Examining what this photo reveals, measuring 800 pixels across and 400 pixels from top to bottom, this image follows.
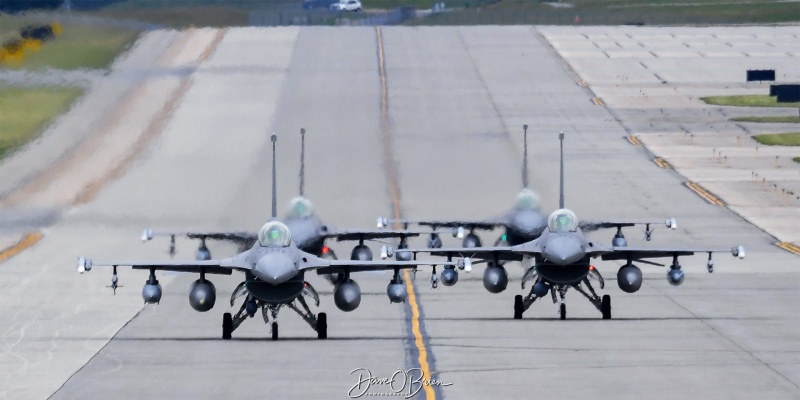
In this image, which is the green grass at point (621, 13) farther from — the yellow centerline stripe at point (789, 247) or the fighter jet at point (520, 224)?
the fighter jet at point (520, 224)

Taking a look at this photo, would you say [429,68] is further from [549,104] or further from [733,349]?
[733,349]

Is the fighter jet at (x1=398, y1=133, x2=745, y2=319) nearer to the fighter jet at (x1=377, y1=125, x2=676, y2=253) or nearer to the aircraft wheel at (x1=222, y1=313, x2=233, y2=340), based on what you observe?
the fighter jet at (x1=377, y1=125, x2=676, y2=253)

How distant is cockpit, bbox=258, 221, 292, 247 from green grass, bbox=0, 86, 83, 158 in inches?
1453

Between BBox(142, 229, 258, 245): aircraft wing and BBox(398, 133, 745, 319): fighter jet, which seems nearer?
BBox(398, 133, 745, 319): fighter jet

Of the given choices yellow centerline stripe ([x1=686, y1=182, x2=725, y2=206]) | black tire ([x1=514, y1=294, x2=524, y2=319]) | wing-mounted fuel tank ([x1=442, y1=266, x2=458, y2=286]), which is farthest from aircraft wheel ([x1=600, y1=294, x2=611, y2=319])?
yellow centerline stripe ([x1=686, y1=182, x2=725, y2=206])

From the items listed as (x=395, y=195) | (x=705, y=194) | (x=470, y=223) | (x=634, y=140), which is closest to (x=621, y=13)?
(x=634, y=140)

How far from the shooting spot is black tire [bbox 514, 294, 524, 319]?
153 feet

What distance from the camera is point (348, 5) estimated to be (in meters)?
145

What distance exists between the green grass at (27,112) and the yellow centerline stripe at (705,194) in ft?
100

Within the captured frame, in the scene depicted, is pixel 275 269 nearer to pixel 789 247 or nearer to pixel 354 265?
pixel 354 265

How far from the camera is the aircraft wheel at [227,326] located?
142 ft

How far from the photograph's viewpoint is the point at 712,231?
6806 centimetres
